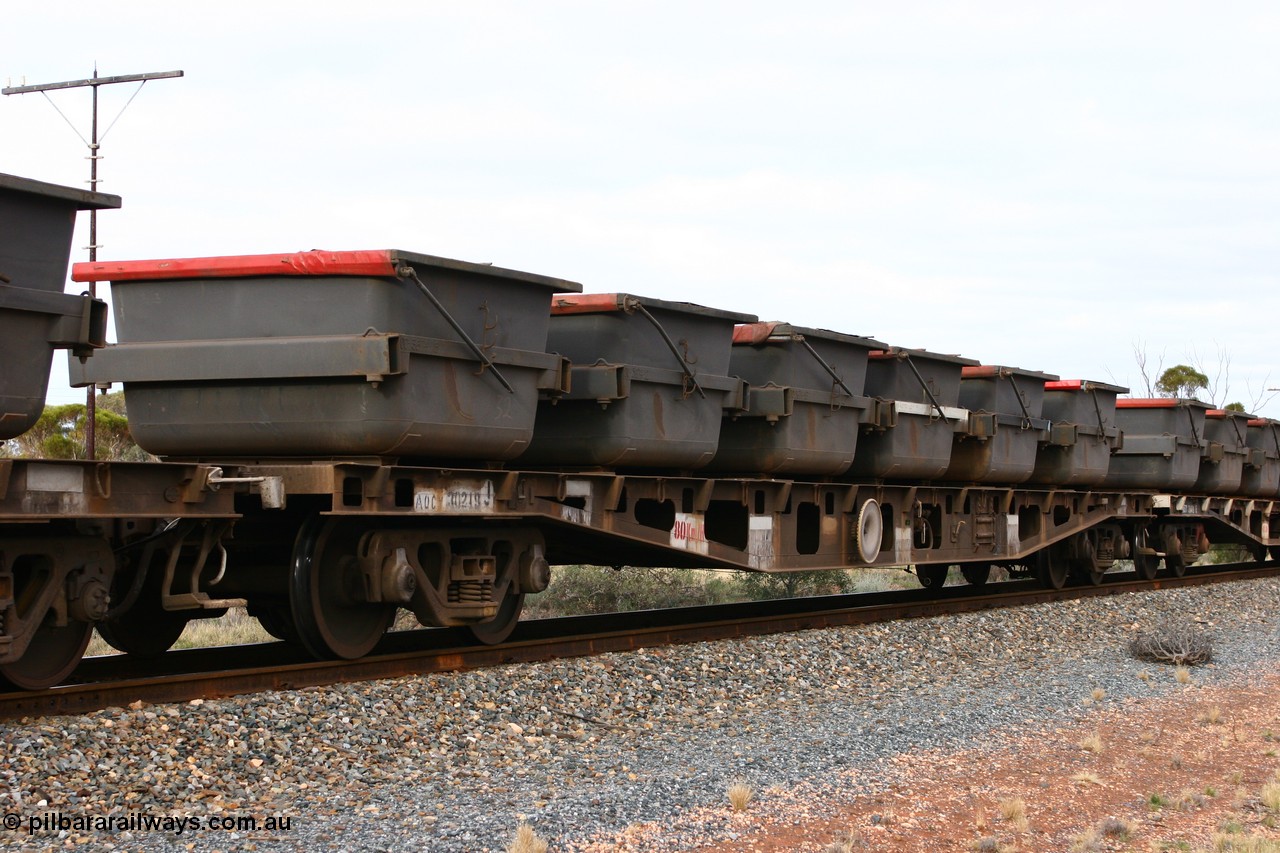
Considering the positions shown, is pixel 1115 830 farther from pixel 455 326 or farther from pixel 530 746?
pixel 455 326

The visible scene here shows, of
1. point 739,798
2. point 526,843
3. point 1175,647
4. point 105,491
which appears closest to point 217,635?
point 105,491

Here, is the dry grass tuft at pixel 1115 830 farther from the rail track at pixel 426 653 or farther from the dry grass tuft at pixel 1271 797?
the rail track at pixel 426 653

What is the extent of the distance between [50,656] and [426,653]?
98.6 inches

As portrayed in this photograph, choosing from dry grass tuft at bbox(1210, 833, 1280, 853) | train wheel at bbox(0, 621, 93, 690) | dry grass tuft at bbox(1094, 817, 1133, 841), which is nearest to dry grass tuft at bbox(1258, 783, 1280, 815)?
dry grass tuft at bbox(1210, 833, 1280, 853)

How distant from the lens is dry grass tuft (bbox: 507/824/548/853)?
5.24 metres

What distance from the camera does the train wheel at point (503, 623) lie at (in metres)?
9.96

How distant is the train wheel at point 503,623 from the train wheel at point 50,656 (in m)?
3.18

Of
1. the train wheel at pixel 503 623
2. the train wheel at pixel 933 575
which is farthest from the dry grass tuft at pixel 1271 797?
the train wheel at pixel 933 575

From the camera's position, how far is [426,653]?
356 inches

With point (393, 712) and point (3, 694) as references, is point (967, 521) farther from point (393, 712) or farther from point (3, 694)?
point (3, 694)

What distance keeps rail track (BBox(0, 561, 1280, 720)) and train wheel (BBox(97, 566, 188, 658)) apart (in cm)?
10

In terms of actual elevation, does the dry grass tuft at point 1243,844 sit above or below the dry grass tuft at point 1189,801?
above

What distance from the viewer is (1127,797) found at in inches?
274

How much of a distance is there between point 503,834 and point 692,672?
4.04m
